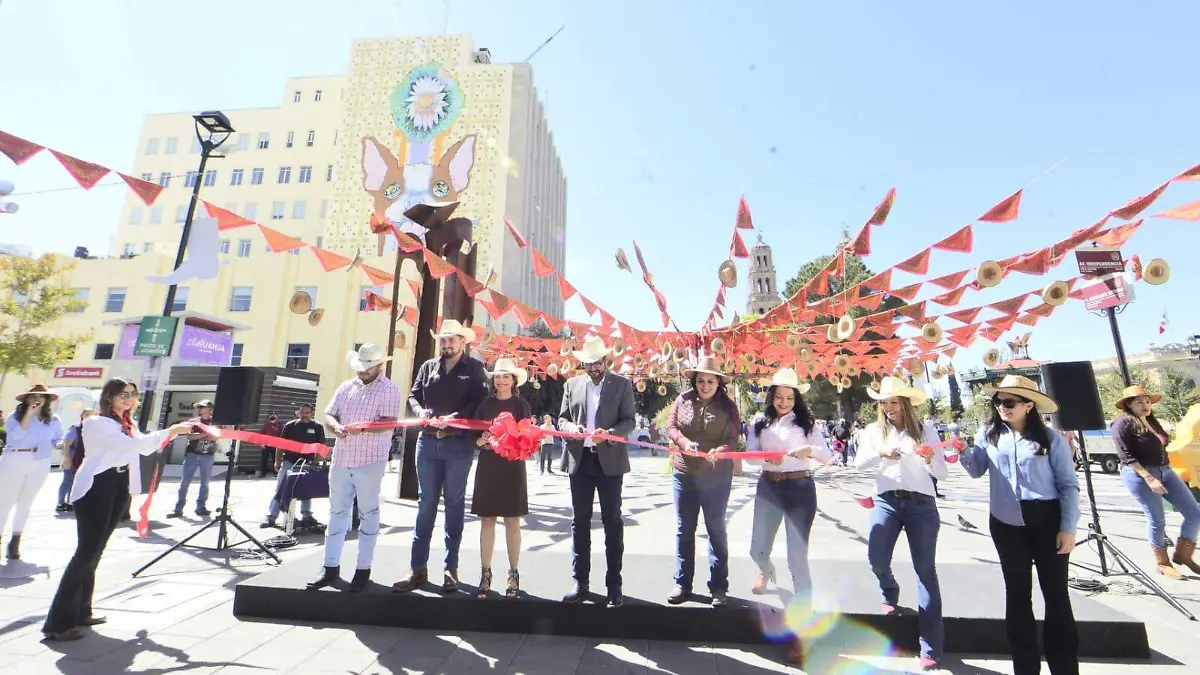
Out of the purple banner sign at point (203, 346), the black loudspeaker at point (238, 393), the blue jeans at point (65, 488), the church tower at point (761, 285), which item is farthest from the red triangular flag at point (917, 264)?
the church tower at point (761, 285)

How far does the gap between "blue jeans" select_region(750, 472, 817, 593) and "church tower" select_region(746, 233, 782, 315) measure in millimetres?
75188

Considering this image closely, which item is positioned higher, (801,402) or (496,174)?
(496,174)

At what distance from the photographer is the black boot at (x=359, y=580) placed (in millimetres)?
3820

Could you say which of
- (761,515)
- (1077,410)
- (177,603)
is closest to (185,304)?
(177,603)

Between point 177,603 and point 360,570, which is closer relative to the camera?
point 360,570

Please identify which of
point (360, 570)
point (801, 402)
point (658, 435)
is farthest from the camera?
point (658, 435)

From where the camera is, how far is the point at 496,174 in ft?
126

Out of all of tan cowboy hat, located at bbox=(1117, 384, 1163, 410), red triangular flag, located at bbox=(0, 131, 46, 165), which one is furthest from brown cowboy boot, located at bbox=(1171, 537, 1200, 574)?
red triangular flag, located at bbox=(0, 131, 46, 165)

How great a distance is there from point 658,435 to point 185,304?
26.1m

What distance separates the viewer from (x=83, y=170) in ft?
14.5

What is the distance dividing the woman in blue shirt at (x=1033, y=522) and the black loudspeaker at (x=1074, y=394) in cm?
280

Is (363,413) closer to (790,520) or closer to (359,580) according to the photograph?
(359,580)

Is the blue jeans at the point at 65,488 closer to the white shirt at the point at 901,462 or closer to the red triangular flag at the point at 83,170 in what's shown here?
the red triangular flag at the point at 83,170

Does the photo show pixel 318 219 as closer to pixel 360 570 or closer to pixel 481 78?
pixel 481 78
